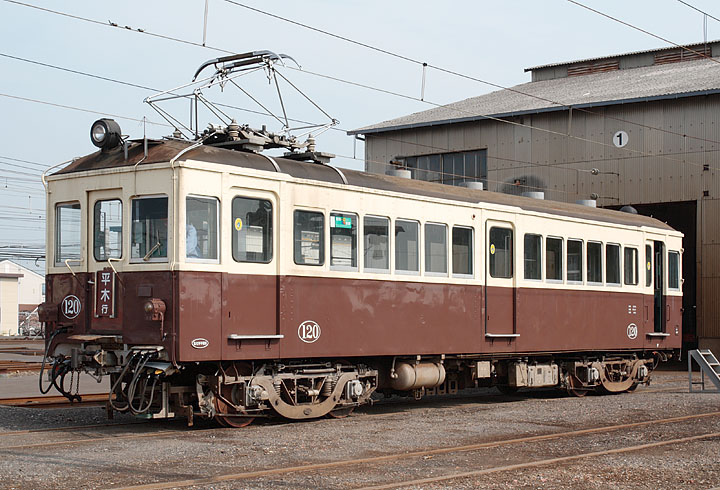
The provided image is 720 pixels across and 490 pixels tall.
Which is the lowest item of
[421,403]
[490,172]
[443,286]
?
[421,403]

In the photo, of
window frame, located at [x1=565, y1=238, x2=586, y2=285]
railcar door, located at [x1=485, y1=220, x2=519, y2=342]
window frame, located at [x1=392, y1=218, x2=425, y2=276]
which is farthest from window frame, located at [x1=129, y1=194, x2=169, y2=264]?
window frame, located at [x1=565, y1=238, x2=586, y2=285]

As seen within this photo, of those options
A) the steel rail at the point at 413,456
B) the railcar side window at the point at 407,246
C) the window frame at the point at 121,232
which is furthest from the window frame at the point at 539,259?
the window frame at the point at 121,232

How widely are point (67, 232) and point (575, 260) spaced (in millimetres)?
9387

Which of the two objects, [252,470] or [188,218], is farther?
[188,218]

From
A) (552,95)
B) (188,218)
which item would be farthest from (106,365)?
(552,95)

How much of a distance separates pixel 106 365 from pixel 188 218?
219 centimetres

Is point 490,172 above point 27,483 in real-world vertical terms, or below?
above

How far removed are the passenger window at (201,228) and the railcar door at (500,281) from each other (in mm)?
5593

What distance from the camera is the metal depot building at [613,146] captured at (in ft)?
96.1

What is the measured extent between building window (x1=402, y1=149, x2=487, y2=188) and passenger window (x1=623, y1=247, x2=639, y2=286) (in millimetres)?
14157

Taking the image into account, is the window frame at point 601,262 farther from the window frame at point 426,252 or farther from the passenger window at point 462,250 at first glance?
the window frame at point 426,252

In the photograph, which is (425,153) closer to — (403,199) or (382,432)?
(403,199)

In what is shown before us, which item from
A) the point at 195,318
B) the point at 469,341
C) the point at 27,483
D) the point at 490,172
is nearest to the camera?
the point at 27,483

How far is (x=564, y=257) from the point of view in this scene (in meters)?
17.8
